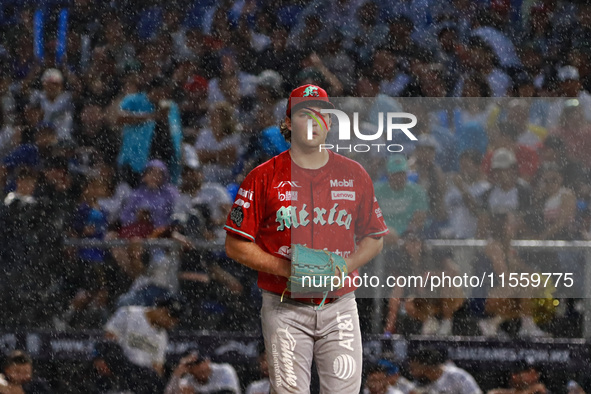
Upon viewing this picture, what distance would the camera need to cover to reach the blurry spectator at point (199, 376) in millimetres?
5172

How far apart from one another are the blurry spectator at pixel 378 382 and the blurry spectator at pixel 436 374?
0.54ft

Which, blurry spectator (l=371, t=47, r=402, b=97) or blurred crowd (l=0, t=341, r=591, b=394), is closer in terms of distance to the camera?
blurred crowd (l=0, t=341, r=591, b=394)

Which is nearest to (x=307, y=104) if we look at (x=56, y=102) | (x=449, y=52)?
(x=449, y=52)

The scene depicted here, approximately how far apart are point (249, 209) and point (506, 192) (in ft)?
6.60

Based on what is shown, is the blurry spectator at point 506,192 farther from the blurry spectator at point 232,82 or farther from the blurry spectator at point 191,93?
the blurry spectator at point 191,93

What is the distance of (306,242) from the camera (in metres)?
3.75

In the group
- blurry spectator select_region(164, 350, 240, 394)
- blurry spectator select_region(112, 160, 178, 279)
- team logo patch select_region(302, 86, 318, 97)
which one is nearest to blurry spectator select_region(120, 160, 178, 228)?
blurry spectator select_region(112, 160, 178, 279)

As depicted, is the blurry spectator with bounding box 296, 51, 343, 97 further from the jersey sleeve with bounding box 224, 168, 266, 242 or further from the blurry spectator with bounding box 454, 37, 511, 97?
the jersey sleeve with bounding box 224, 168, 266, 242

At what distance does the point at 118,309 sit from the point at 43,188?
0.89 meters

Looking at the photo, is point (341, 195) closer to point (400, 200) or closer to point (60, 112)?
point (400, 200)

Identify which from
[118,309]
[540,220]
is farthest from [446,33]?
[118,309]

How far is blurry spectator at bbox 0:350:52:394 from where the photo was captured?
523 cm

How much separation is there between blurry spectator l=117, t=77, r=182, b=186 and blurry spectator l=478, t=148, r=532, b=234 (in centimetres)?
190

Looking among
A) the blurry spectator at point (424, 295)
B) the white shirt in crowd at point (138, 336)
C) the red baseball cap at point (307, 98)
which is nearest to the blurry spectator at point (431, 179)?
the blurry spectator at point (424, 295)
